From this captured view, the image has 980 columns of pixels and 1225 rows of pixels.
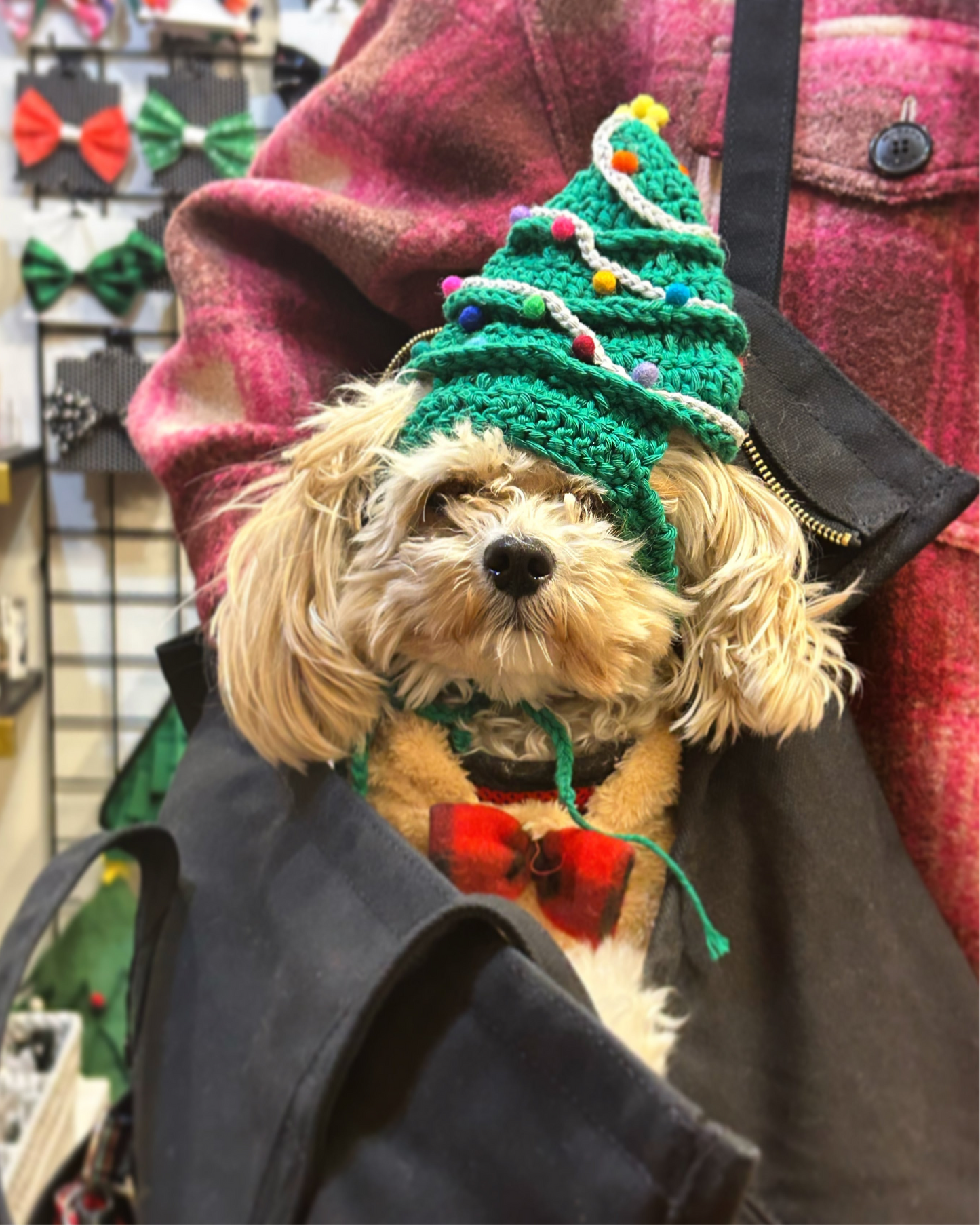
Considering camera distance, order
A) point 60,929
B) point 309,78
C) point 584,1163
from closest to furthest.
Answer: point 584,1163
point 309,78
point 60,929

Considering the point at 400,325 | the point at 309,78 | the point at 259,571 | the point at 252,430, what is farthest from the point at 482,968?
the point at 309,78

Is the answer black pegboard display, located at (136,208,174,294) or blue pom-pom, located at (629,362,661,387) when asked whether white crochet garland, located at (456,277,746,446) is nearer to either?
blue pom-pom, located at (629,362,661,387)

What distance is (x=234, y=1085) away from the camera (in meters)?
0.58

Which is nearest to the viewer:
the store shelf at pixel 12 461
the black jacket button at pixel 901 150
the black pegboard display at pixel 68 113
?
the black jacket button at pixel 901 150

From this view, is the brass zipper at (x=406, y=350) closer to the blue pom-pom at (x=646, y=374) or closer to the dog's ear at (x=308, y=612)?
the dog's ear at (x=308, y=612)

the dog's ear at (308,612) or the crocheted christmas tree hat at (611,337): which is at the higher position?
the crocheted christmas tree hat at (611,337)

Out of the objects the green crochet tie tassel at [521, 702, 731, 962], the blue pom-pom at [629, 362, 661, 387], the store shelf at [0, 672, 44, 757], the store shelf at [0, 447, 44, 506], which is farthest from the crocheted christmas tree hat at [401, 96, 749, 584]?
the store shelf at [0, 672, 44, 757]

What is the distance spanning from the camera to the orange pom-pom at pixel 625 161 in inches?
22.6

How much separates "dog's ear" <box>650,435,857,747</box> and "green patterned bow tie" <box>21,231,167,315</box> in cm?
115

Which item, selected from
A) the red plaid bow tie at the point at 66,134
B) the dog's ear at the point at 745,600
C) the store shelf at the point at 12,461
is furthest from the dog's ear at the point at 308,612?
the red plaid bow tie at the point at 66,134

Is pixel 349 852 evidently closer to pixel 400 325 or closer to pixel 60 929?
pixel 400 325

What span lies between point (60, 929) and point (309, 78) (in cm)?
151

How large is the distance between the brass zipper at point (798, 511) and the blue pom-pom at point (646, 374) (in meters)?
0.10

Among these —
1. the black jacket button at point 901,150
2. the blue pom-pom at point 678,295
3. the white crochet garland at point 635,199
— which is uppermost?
the black jacket button at point 901,150
